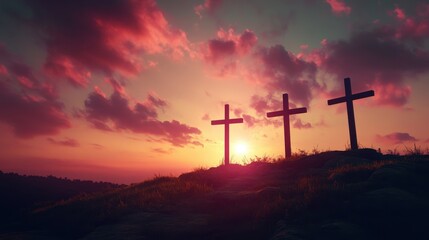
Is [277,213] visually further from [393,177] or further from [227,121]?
[227,121]

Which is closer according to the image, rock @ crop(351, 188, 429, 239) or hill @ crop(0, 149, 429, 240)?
rock @ crop(351, 188, 429, 239)

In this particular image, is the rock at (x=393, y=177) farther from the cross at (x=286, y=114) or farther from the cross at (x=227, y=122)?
the cross at (x=227, y=122)

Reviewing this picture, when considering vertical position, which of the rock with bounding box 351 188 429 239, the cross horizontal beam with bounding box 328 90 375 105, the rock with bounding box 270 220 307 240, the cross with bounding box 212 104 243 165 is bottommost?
the rock with bounding box 270 220 307 240

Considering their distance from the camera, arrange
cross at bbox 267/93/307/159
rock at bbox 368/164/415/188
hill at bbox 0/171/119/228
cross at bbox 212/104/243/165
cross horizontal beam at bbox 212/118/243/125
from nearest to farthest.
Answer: rock at bbox 368/164/415/188 < cross at bbox 267/93/307/159 < hill at bbox 0/171/119/228 < cross at bbox 212/104/243/165 < cross horizontal beam at bbox 212/118/243/125

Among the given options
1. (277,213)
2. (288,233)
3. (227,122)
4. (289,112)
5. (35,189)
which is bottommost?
(288,233)

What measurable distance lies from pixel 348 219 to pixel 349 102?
12.6m

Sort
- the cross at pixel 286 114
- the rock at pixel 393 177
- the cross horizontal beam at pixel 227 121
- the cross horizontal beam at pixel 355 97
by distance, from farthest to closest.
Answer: the cross horizontal beam at pixel 227 121, the cross at pixel 286 114, the cross horizontal beam at pixel 355 97, the rock at pixel 393 177

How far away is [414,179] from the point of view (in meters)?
8.12

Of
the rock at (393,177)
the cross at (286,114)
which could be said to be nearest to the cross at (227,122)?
the cross at (286,114)

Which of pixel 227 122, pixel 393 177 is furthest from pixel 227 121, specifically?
pixel 393 177

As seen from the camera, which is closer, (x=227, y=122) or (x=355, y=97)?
(x=355, y=97)

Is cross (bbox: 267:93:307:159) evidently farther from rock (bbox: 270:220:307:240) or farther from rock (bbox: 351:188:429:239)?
rock (bbox: 270:220:307:240)

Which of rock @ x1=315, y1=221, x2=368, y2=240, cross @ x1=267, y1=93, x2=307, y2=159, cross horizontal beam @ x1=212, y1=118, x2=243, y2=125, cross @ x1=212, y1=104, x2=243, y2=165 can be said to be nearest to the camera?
rock @ x1=315, y1=221, x2=368, y2=240

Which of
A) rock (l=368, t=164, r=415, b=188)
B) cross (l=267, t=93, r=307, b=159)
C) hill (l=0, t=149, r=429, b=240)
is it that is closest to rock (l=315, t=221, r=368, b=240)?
hill (l=0, t=149, r=429, b=240)
